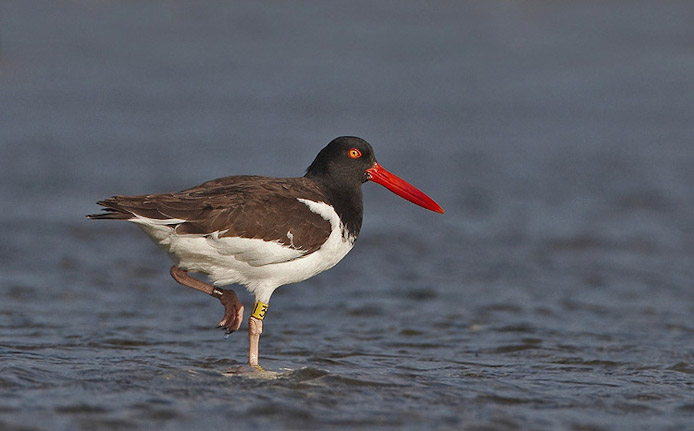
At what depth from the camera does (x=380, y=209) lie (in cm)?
1078

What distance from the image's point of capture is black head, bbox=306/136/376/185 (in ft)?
21.4

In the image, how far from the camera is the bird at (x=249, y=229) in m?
5.71

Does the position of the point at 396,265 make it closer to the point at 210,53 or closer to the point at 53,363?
the point at 53,363

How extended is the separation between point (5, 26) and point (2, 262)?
1121 cm

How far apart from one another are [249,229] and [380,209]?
198 inches

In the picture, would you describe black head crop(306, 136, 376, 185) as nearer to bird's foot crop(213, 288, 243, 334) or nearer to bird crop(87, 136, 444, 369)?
bird crop(87, 136, 444, 369)

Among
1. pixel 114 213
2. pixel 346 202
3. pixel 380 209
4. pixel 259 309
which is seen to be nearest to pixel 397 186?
pixel 346 202

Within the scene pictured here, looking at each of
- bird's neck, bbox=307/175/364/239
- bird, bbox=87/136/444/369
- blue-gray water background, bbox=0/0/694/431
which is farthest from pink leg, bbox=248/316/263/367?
bird's neck, bbox=307/175/364/239

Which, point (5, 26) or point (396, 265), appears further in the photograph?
point (5, 26)

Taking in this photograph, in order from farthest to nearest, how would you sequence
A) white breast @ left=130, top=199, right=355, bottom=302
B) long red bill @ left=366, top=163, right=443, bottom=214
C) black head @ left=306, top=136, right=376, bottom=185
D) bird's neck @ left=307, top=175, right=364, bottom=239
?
long red bill @ left=366, top=163, right=443, bottom=214
black head @ left=306, top=136, right=376, bottom=185
bird's neck @ left=307, top=175, right=364, bottom=239
white breast @ left=130, top=199, right=355, bottom=302

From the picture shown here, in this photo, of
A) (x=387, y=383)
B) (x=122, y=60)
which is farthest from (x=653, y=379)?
(x=122, y=60)

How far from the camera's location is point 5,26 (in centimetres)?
1853

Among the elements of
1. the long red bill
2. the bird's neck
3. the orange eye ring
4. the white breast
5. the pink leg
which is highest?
the orange eye ring

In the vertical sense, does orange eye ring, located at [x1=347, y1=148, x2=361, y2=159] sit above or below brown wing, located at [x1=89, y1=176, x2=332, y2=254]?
above
